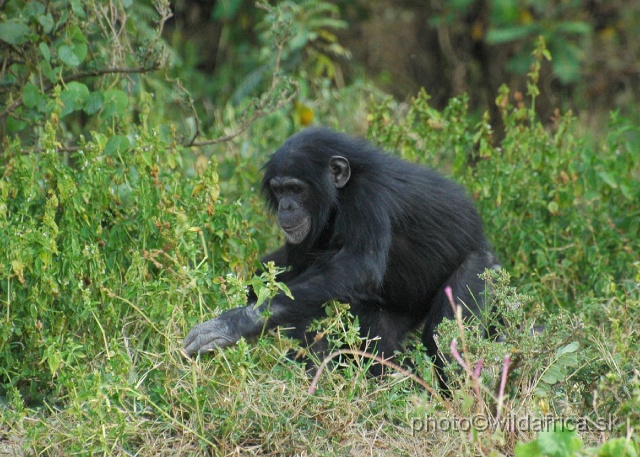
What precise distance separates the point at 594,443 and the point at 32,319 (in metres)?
2.63

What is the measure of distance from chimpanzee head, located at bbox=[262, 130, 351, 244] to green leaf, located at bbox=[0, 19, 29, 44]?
5.74 feet

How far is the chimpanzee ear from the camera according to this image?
15.6ft

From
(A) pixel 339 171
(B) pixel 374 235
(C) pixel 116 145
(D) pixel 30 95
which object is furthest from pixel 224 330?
(D) pixel 30 95

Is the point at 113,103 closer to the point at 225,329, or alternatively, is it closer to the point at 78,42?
the point at 78,42

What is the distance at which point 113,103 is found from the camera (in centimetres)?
535

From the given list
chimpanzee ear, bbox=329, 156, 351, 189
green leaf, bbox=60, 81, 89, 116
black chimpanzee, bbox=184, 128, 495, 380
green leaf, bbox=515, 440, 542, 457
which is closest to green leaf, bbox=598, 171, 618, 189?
black chimpanzee, bbox=184, 128, 495, 380

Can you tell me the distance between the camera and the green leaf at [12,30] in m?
5.26

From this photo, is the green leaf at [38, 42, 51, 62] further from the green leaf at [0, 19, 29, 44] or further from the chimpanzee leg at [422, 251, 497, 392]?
the chimpanzee leg at [422, 251, 497, 392]

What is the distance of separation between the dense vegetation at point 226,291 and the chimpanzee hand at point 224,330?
0.07 meters

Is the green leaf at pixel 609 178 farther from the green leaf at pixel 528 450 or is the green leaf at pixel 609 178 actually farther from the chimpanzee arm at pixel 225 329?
the green leaf at pixel 528 450

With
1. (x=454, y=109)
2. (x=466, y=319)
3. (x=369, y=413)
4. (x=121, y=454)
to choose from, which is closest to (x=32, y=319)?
(x=121, y=454)

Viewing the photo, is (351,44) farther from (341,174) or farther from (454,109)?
(341,174)

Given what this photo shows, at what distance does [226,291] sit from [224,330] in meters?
0.35

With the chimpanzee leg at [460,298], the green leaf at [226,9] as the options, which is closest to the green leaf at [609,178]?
the chimpanzee leg at [460,298]
